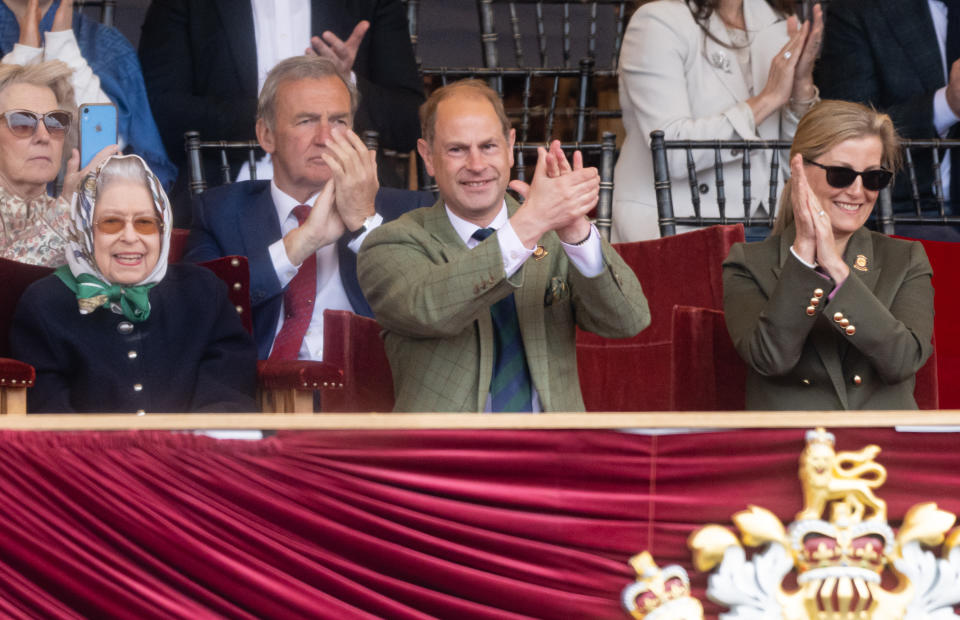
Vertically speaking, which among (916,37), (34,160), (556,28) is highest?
(556,28)

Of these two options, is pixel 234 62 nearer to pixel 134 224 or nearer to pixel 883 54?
pixel 134 224

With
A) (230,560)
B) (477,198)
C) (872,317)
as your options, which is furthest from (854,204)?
(230,560)

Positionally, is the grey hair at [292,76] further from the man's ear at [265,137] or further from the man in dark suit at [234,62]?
the man in dark suit at [234,62]

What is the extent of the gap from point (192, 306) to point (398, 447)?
0.86 m

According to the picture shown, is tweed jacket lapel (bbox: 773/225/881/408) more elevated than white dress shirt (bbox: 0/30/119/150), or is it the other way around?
white dress shirt (bbox: 0/30/119/150)

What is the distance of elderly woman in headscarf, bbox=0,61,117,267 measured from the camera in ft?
8.07

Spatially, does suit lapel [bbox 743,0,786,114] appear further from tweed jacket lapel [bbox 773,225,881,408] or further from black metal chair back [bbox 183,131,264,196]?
black metal chair back [bbox 183,131,264,196]

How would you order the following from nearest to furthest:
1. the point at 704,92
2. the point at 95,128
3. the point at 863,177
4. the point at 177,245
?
the point at 863,177 < the point at 177,245 < the point at 95,128 < the point at 704,92

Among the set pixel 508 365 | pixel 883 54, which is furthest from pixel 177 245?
pixel 883 54

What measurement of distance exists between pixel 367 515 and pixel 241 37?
6.06 ft

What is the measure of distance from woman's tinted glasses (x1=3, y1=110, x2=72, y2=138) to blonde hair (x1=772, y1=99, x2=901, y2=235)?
1.49m

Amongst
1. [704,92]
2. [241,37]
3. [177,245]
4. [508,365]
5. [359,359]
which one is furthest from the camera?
[704,92]

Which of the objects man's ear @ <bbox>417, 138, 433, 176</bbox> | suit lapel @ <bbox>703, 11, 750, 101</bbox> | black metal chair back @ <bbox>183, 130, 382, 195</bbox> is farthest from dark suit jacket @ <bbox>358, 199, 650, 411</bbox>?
suit lapel @ <bbox>703, 11, 750, 101</bbox>

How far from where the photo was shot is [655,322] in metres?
2.59
